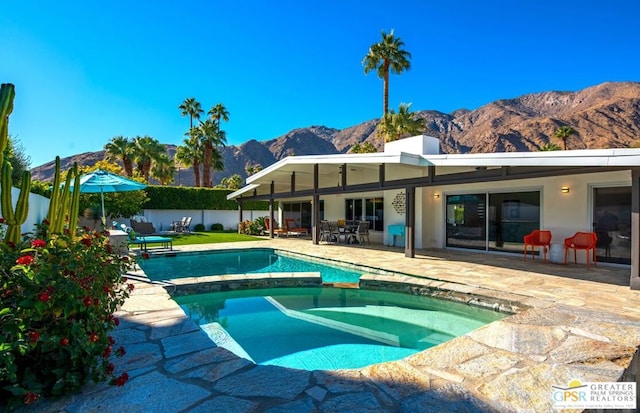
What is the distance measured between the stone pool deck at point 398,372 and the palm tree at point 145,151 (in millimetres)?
28807

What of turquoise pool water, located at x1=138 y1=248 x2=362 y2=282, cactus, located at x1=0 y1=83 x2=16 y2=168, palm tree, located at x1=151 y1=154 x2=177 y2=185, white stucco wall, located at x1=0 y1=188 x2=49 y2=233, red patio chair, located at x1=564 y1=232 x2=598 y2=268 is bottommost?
turquoise pool water, located at x1=138 y1=248 x2=362 y2=282

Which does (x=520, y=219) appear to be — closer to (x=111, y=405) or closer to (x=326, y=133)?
(x=111, y=405)

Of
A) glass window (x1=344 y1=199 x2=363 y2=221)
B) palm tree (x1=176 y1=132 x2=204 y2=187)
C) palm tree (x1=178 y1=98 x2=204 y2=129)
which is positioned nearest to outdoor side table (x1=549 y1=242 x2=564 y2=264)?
glass window (x1=344 y1=199 x2=363 y2=221)

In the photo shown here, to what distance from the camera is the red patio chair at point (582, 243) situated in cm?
830

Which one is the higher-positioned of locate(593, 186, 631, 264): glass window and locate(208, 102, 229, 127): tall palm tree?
locate(208, 102, 229, 127): tall palm tree

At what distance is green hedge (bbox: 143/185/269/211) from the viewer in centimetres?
2184

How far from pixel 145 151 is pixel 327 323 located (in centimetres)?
2989

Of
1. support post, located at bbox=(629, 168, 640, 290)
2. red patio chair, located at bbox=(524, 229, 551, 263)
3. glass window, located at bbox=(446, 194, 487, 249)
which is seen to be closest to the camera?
support post, located at bbox=(629, 168, 640, 290)

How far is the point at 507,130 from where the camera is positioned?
7494 centimetres

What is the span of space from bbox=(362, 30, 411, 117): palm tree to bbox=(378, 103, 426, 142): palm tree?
107 cm

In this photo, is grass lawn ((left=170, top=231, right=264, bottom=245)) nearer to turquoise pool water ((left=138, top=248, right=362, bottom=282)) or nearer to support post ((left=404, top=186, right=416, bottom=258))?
turquoise pool water ((left=138, top=248, right=362, bottom=282))

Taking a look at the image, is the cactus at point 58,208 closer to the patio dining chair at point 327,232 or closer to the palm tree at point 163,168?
the patio dining chair at point 327,232

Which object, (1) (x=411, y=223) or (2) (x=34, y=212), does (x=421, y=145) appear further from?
(2) (x=34, y=212)

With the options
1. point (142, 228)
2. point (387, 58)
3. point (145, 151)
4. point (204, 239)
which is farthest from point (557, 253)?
point (145, 151)
